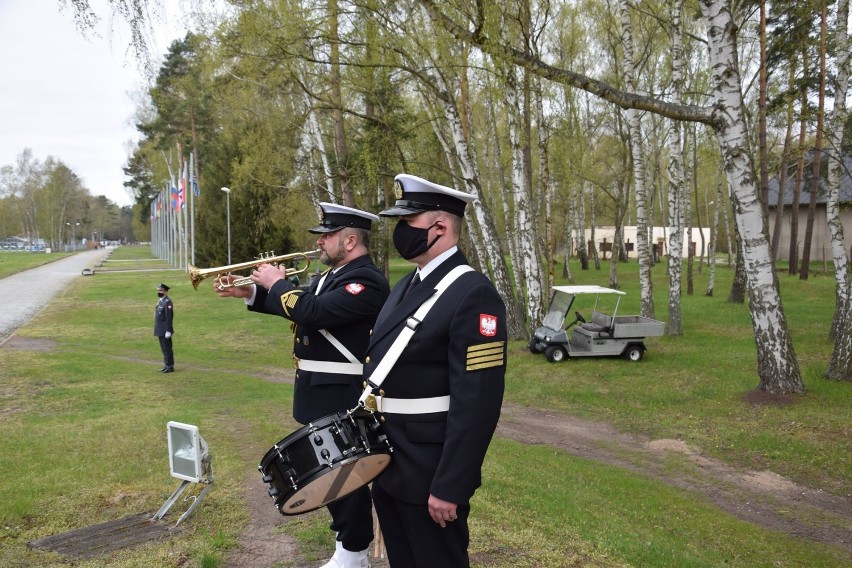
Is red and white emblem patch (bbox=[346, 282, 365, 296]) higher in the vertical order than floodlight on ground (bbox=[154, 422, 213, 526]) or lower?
higher

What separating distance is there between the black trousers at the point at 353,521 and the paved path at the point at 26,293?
17.7m

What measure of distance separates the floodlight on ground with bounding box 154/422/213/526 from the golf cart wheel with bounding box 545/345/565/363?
9.57 meters

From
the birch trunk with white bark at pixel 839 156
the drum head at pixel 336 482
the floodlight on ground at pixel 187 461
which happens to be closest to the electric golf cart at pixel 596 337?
the birch trunk with white bark at pixel 839 156

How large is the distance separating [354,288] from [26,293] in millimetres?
35102

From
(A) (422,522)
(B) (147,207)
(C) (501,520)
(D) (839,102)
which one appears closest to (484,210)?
(D) (839,102)

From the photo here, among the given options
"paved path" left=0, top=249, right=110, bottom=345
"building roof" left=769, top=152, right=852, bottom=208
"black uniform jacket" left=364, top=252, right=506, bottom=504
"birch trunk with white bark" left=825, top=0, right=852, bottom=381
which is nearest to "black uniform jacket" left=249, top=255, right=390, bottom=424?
"black uniform jacket" left=364, top=252, right=506, bottom=504

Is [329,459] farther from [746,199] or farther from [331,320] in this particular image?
[746,199]

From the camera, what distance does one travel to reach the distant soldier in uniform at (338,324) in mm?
3951

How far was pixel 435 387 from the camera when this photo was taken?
303 centimetres

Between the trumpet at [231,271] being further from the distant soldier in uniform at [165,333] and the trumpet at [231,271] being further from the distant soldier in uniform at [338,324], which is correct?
the distant soldier in uniform at [165,333]

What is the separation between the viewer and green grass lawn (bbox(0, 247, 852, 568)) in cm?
495

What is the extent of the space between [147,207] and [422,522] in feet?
297

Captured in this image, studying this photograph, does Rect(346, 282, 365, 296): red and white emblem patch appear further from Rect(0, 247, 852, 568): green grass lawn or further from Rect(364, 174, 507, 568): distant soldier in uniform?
Rect(0, 247, 852, 568): green grass lawn

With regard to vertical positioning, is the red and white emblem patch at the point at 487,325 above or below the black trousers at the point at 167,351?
above
